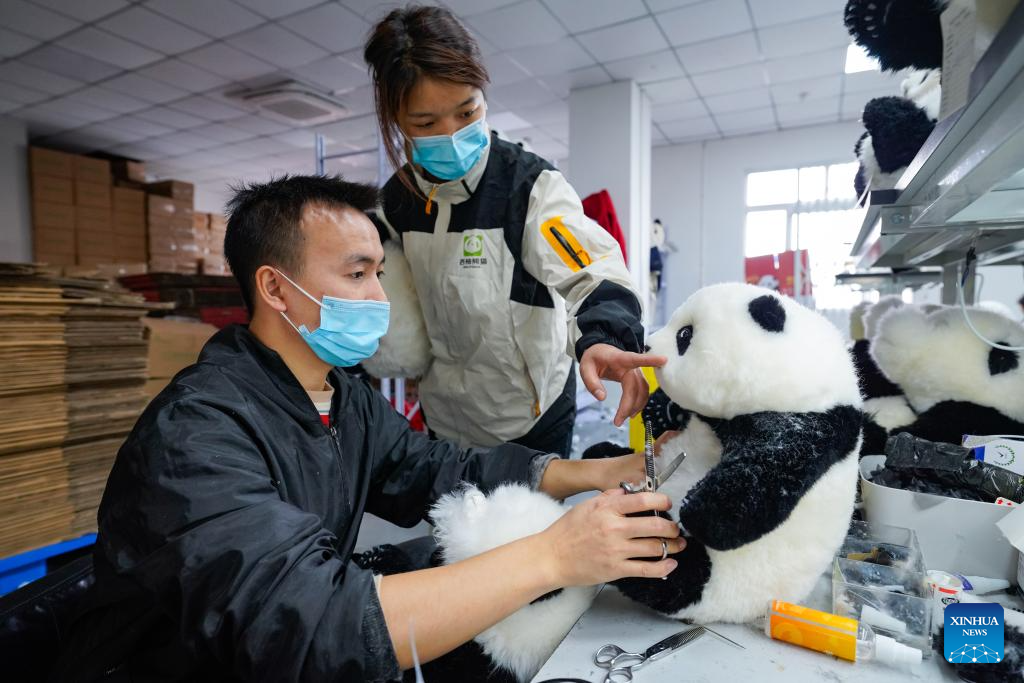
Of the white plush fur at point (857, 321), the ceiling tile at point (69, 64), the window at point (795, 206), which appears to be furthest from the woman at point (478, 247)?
the window at point (795, 206)

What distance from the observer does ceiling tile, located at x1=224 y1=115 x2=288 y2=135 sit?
5.12 m

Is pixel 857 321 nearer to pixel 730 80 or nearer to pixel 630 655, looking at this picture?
pixel 630 655

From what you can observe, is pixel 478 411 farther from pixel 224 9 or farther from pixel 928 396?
pixel 224 9

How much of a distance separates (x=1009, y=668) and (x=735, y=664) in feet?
0.85

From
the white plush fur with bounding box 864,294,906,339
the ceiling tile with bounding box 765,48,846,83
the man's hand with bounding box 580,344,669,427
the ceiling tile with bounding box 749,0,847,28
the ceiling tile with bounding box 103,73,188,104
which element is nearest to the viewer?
the man's hand with bounding box 580,344,669,427

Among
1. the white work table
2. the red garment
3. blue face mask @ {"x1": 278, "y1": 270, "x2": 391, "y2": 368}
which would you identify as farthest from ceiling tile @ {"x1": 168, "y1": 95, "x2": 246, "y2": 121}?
the white work table

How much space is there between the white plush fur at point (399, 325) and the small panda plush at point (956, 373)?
978 millimetres

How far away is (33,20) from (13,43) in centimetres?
45

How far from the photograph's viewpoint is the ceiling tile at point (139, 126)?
5047 millimetres

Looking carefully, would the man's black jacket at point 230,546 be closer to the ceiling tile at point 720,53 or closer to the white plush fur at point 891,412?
the white plush fur at point 891,412

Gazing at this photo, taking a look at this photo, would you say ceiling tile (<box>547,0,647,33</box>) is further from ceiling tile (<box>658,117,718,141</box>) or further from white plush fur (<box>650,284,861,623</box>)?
white plush fur (<box>650,284,861,623</box>)

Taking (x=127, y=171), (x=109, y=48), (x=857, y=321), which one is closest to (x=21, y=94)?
(x=127, y=171)

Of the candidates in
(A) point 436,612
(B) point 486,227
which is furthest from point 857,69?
(A) point 436,612

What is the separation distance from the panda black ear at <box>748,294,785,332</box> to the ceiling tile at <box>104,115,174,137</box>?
5.85m
